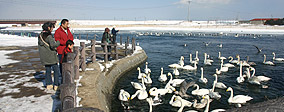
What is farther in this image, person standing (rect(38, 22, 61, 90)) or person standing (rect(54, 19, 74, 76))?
person standing (rect(54, 19, 74, 76))

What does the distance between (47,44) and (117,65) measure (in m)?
5.75

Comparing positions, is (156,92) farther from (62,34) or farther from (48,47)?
(48,47)

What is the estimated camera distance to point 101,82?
25.2 ft

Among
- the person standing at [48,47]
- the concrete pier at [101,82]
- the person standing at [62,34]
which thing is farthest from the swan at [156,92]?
the person standing at [62,34]

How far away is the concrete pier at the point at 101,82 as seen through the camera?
5395mm

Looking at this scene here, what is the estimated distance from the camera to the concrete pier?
17.7 ft

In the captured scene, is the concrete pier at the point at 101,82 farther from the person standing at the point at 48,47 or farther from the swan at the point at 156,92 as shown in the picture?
the swan at the point at 156,92

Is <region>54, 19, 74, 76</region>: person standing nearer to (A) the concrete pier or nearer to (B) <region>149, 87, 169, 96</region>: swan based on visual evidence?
(A) the concrete pier

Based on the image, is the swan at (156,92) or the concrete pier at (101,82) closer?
the concrete pier at (101,82)

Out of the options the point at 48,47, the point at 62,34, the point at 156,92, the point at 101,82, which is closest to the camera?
the point at 48,47

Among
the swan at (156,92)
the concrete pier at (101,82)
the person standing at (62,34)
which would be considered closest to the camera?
the concrete pier at (101,82)

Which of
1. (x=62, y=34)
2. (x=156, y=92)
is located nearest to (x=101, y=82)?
(x=156, y=92)

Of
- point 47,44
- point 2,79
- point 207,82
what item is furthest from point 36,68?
point 207,82

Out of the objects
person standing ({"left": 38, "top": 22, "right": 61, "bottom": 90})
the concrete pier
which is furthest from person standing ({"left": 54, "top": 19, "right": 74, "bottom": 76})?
the concrete pier
